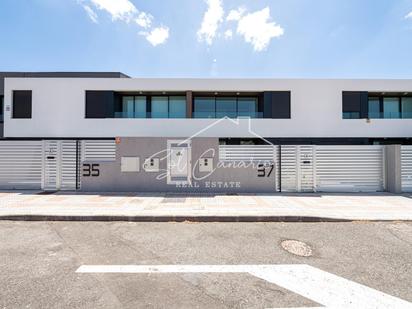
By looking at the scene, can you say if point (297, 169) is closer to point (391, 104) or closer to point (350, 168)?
point (350, 168)

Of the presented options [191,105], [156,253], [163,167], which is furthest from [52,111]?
[156,253]

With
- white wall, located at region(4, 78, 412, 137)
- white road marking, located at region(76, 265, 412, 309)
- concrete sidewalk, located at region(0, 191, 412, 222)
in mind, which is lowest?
white road marking, located at region(76, 265, 412, 309)

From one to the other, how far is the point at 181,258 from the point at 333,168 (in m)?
9.06

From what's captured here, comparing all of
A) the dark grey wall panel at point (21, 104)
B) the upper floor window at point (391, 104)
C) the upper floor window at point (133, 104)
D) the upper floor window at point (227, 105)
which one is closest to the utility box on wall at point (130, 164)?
the upper floor window at point (227, 105)

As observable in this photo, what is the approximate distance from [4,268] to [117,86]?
605 inches

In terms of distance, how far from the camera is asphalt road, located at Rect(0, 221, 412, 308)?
9.64 ft

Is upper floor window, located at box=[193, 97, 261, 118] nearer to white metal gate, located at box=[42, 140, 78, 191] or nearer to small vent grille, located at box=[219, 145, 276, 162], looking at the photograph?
small vent grille, located at box=[219, 145, 276, 162]

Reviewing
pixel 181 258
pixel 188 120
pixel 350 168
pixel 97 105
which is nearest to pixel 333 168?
pixel 350 168

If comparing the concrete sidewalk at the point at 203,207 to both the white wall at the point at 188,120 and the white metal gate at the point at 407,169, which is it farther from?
the white wall at the point at 188,120

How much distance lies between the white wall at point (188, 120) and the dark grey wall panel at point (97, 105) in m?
0.38

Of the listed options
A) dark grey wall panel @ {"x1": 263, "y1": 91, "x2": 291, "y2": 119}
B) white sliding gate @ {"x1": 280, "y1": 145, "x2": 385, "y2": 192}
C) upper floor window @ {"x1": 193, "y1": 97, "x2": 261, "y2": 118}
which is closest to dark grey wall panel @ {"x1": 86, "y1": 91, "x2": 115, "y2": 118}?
upper floor window @ {"x1": 193, "y1": 97, "x2": 261, "y2": 118}

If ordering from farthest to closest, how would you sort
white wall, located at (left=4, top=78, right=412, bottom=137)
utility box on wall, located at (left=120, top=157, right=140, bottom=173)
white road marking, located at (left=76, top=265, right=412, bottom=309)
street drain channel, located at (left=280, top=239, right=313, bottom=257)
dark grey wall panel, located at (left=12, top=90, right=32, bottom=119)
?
dark grey wall panel, located at (left=12, top=90, right=32, bottom=119)
white wall, located at (left=4, top=78, right=412, bottom=137)
utility box on wall, located at (left=120, top=157, right=140, bottom=173)
street drain channel, located at (left=280, top=239, right=313, bottom=257)
white road marking, located at (left=76, top=265, right=412, bottom=309)

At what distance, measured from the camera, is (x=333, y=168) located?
10320mm

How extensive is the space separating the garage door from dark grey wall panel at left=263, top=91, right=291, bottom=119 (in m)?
6.89
